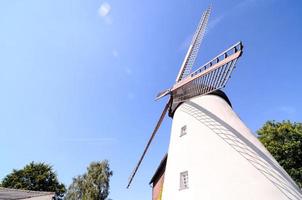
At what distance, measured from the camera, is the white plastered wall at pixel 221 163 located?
6980 mm

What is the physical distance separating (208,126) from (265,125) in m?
19.2

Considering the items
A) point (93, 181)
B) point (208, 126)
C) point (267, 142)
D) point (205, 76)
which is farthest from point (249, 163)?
point (93, 181)

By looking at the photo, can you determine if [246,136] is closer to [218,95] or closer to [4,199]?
[218,95]

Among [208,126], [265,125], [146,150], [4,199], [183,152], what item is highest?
[265,125]

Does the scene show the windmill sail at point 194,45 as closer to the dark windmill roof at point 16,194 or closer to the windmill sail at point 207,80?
the windmill sail at point 207,80

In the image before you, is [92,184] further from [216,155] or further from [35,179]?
[216,155]

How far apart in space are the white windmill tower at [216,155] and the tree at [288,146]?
45.7ft

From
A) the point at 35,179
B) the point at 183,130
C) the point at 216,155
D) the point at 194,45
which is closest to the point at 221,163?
the point at 216,155

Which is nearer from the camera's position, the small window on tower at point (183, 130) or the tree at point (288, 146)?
the small window on tower at point (183, 130)

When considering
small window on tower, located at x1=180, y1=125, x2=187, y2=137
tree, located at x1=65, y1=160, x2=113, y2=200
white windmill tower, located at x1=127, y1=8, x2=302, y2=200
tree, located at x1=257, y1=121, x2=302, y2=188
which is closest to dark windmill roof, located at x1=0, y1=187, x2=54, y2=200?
white windmill tower, located at x1=127, y1=8, x2=302, y2=200

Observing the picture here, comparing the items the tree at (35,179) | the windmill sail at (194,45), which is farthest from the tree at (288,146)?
the tree at (35,179)

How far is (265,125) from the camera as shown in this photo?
83.6ft

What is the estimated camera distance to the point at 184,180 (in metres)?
8.69

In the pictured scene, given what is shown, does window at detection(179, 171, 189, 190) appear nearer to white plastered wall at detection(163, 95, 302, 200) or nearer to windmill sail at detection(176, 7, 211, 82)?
white plastered wall at detection(163, 95, 302, 200)
